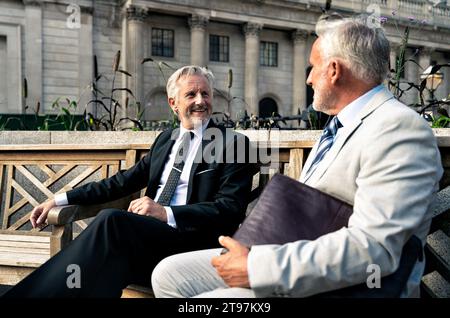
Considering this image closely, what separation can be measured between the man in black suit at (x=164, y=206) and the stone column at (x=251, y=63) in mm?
26854

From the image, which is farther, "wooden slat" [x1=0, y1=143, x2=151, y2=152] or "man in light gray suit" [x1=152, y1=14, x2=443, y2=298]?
"wooden slat" [x1=0, y1=143, x2=151, y2=152]

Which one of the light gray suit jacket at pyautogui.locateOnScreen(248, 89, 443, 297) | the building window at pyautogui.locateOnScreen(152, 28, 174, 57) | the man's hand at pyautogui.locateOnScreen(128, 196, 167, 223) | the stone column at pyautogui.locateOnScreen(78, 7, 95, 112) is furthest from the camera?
the building window at pyautogui.locateOnScreen(152, 28, 174, 57)

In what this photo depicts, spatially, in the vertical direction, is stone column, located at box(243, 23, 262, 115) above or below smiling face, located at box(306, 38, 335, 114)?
above

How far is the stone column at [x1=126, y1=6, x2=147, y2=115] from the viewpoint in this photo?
26.7 m

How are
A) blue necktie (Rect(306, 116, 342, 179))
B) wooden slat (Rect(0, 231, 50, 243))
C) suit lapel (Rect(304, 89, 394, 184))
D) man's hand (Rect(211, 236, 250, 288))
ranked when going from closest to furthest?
man's hand (Rect(211, 236, 250, 288)) → suit lapel (Rect(304, 89, 394, 184)) → blue necktie (Rect(306, 116, 342, 179)) → wooden slat (Rect(0, 231, 50, 243))

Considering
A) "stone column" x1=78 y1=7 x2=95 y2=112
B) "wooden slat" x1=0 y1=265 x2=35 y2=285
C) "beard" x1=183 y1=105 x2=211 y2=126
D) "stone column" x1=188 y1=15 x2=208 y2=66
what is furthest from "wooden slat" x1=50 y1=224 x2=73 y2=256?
"stone column" x1=188 y1=15 x2=208 y2=66

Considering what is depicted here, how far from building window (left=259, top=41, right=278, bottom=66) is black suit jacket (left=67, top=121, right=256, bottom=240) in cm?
2897

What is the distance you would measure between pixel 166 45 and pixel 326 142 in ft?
91.7

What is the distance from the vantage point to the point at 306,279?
1737mm

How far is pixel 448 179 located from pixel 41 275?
2476mm

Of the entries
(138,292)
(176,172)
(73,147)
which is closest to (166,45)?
(73,147)

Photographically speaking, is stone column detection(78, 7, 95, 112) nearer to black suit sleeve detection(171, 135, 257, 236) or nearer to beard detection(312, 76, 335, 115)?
black suit sleeve detection(171, 135, 257, 236)

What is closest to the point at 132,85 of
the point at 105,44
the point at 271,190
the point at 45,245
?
the point at 105,44
